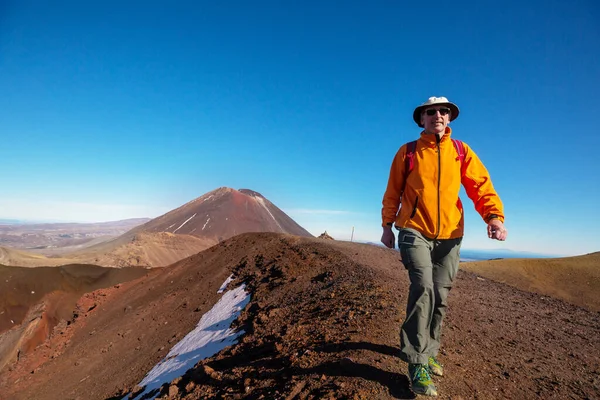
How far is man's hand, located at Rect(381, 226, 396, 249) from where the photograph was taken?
303 centimetres

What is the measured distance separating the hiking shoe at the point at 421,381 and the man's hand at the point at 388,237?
1.03 metres

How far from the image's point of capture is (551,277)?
53.7 feet

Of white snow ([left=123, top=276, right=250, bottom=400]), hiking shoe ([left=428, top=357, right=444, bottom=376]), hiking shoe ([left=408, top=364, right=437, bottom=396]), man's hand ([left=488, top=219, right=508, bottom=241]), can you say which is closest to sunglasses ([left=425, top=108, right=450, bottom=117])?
man's hand ([left=488, top=219, right=508, bottom=241])

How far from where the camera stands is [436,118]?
9.73 feet

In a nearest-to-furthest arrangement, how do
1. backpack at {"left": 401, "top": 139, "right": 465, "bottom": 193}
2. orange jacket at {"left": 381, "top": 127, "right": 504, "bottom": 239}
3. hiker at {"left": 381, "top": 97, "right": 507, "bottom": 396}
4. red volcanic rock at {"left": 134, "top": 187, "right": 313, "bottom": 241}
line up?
hiker at {"left": 381, "top": 97, "right": 507, "bottom": 396}, orange jacket at {"left": 381, "top": 127, "right": 504, "bottom": 239}, backpack at {"left": 401, "top": 139, "right": 465, "bottom": 193}, red volcanic rock at {"left": 134, "top": 187, "right": 313, "bottom": 241}

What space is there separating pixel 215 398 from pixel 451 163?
329 centimetres

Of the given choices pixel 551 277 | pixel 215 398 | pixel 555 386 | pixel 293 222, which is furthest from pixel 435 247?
pixel 293 222

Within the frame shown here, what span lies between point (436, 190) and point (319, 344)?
2173mm

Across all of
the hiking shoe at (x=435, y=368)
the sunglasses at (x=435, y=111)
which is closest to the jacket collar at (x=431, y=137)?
the sunglasses at (x=435, y=111)

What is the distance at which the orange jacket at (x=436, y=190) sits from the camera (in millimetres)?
2887

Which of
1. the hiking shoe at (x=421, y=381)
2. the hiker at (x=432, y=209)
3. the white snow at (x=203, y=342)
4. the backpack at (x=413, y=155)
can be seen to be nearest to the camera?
the hiking shoe at (x=421, y=381)

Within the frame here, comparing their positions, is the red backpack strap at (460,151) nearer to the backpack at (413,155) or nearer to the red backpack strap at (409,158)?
the backpack at (413,155)

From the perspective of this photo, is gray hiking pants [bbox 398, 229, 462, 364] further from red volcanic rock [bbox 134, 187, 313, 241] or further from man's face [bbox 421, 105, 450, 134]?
red volcanic rock [bbox 134, 187, 313, 241]

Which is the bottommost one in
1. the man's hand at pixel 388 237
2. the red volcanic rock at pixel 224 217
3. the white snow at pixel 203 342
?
the white snow at pixel 203 342
